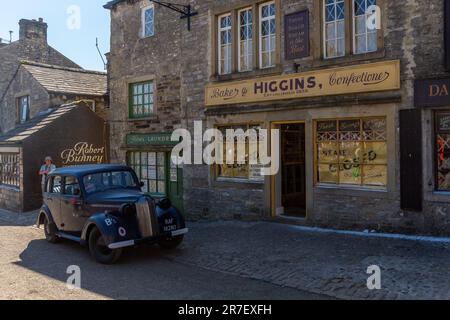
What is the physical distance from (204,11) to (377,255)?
26.3ft

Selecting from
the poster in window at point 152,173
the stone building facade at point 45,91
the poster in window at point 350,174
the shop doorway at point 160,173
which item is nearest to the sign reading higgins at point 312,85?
the poster in window at point 350,174

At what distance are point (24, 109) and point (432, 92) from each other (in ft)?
56.2

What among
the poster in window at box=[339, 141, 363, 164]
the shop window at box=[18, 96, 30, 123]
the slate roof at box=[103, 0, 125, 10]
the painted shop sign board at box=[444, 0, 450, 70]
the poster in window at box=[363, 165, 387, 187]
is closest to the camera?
the painted shop sign board at box=[444, 0, 450, 70]

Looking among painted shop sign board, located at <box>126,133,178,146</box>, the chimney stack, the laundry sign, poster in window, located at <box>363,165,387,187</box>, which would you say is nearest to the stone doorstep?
poster in window, located at <box>363,165,387,187</box>

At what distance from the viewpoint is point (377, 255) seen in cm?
753

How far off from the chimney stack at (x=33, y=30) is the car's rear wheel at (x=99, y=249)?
2190cm

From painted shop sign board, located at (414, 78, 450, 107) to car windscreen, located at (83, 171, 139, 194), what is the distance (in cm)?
596

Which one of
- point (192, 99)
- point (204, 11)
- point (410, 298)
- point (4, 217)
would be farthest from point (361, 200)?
point (4, 217)

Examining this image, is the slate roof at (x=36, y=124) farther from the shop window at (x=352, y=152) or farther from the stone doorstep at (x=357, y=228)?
the shop window at (x=352, y=152)

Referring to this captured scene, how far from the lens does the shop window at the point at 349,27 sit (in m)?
9.24

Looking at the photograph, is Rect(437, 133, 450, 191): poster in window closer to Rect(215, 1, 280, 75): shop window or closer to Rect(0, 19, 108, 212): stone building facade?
Rect(215, 1, 280, 75): shop window

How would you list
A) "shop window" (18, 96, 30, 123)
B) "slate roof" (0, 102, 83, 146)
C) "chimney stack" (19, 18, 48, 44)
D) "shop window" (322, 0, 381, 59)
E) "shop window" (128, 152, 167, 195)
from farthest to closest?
"chimney stack" (19, 18, 48, 44) → "shop window" (18, 96, 30, 123) → "slate roof" (0, 102, 83, 146) → "shop window" (128, 152, 167, 195) → "shop window" (322, 0, 381, 59)

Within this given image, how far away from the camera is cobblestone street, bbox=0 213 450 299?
20.0 ft

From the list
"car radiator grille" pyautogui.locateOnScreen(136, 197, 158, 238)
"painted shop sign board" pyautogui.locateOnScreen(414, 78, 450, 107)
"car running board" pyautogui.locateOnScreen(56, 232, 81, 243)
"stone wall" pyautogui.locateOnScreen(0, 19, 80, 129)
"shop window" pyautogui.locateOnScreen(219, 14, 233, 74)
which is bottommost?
"car running board" pyautogui.locateOnScreen(56, 232, 81, 243)
